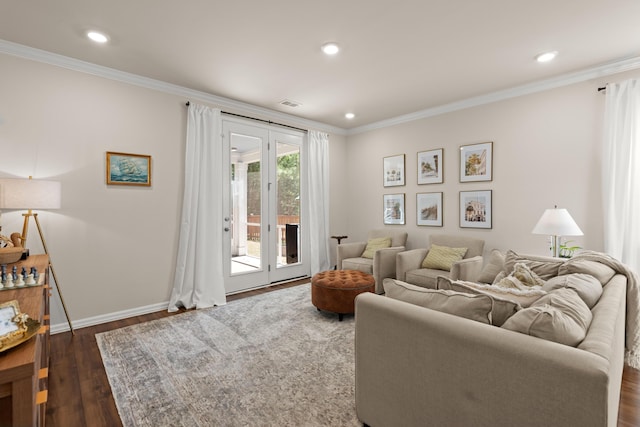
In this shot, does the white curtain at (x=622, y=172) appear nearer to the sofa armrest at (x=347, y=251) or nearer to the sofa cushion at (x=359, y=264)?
the sofa cushion at (x=359, y=264)

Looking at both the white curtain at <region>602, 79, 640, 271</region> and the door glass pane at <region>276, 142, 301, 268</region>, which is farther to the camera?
the door glass pane at <region>276, 142, 301, 268</region>

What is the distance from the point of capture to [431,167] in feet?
15.8

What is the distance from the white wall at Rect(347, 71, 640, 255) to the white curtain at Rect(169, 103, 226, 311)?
9.65 ft

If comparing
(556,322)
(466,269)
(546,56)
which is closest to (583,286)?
(556,322)

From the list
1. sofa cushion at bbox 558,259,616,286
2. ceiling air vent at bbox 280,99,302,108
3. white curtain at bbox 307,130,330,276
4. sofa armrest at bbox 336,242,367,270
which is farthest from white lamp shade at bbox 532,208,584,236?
ceiling air vent at bbox 280,99,302,108

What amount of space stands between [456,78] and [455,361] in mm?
3388

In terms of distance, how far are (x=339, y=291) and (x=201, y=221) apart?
1.96 m

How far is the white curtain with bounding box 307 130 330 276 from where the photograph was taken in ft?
17.6

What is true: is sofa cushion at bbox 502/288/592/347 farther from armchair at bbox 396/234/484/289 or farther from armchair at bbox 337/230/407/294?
armchair at bbox 337/230/407/294

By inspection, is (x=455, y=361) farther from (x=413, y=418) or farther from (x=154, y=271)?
(x=154, y=271)

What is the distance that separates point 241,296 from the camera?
14.4ft

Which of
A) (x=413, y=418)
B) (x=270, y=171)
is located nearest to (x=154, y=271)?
(x=270, y=171)

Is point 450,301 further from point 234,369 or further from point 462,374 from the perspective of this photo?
point 234,369

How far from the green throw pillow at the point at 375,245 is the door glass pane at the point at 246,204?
65.4 inches
